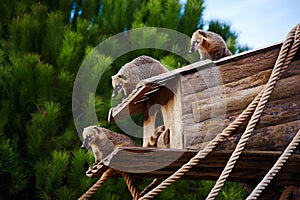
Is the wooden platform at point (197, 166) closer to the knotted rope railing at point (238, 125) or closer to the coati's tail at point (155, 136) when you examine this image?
the knotted rope railing at point (238, 125)

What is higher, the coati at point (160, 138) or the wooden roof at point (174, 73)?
the wooden roof at point (174, 73)

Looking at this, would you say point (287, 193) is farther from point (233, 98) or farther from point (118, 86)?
point (118, 86)

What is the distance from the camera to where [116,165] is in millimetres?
1135

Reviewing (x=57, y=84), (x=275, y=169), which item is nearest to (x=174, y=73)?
(x=275, y=169)

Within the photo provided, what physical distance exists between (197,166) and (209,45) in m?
0.36

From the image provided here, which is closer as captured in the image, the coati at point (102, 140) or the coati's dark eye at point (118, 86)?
the coati at point (102, 140)

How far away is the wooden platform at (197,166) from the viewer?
43.7 inches

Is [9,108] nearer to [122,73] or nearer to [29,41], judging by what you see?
[29,41]

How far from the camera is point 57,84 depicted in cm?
276

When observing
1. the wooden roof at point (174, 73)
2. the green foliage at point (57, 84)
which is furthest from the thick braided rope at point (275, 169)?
the green foliage at point (57, 84)

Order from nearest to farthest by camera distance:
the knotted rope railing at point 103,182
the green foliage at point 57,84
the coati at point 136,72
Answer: the knotted rope railing at point 103,182 → the coati at point 136,72 → the green foliage at point 57,84

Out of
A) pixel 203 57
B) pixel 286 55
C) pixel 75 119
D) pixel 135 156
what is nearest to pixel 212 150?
pixel 135 156

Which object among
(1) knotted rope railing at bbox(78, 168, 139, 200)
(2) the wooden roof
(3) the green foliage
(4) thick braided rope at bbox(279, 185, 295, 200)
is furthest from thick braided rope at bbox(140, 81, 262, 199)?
Result: (3) the green foliage

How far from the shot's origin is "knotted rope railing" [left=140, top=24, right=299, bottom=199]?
3.56 ft
